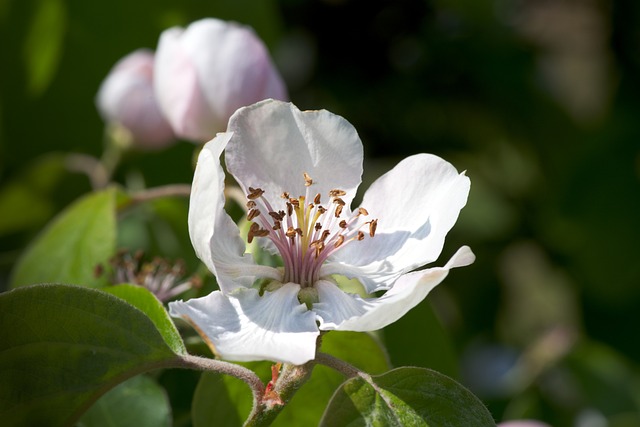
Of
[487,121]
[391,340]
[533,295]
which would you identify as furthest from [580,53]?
[391,340]

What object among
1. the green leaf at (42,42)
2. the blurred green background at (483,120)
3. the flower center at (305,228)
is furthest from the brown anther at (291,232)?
the green leaf at (42,42)

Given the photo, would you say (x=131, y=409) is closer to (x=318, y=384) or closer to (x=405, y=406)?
(x=318, y=384)

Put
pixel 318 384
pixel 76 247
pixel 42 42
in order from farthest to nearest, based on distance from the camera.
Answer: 1. pixel 42 42
2. pixel 76 247
3. pixel 318 384

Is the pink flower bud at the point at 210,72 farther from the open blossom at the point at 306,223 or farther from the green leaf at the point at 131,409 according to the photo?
the green leaf at the point at 131,409

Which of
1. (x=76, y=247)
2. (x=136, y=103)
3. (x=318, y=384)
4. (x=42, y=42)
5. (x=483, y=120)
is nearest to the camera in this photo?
(x=318, y=384)

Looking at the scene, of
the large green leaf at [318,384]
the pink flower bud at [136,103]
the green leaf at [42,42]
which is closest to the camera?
the large green leaf at [318,384]

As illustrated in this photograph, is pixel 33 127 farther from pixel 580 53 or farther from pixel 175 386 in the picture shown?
pixel 580 53

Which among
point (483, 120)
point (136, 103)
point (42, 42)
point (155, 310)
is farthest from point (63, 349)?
point (483, 120)
